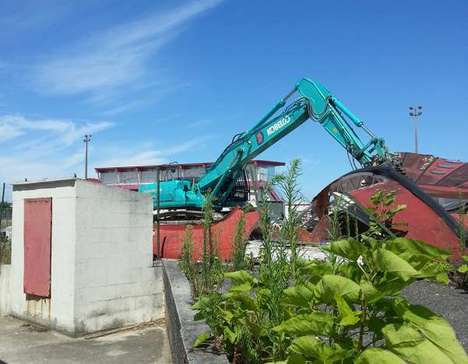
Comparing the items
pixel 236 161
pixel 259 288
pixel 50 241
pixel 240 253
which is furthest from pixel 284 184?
pixel 236 161

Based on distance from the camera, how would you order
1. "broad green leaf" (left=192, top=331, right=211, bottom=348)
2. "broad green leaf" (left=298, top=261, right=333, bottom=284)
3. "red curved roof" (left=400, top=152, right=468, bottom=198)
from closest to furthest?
1. "broad green leaf" (left=298, top=261, right=333, bottom=284)
2. "broad green leaf" (left=192, top=331, right=211, bottom=348)
3. "red curved roof" (left=400, top=152, right=468, bottom=198)

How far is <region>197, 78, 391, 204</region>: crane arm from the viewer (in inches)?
639

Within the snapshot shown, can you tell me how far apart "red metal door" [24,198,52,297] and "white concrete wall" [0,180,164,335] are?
16 centimetres

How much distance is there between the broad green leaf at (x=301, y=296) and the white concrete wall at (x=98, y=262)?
718cm

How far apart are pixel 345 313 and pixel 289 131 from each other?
17530 mm

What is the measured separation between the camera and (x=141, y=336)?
8.81m

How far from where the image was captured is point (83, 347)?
8.23m

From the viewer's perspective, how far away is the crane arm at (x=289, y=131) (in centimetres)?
1622

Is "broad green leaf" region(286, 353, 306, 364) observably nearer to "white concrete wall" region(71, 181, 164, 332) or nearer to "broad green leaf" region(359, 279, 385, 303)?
"broad green leaf" region(359, 279, 385, 303)

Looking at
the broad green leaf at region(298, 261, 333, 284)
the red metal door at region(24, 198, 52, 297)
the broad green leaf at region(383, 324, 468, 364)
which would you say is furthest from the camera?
the red metal door at region(24, 198, 52, 297)

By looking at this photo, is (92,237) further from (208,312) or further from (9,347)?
(208,312)

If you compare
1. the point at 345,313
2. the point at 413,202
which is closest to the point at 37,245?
the point at 413,202

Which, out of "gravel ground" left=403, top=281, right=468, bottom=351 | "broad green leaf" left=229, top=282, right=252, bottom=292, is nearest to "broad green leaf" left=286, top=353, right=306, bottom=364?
A: "broad green leaf" left=229, top=282, right=252, bottom=292

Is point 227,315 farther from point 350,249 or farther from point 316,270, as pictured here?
point 350,249
